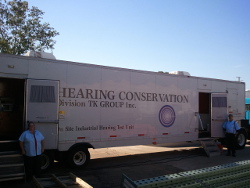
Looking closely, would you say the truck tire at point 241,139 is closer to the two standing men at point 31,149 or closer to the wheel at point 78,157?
the wheel at point 78,157

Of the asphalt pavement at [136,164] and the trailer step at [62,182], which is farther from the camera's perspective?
the asphalt pavement at [136,164]

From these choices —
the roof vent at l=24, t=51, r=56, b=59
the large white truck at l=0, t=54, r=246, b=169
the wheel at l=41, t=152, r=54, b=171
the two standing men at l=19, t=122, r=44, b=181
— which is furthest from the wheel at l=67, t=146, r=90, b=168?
the roof vent at l=24, t=51, r=56, b=59

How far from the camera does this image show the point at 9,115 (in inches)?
351

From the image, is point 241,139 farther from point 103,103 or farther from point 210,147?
point 103,103

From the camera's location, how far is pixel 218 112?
11.2m

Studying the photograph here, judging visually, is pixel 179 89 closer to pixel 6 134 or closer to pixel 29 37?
pixel 6 134

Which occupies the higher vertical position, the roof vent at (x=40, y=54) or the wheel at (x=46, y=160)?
the roof vent at (x=40, y=54)

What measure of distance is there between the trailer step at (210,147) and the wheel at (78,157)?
201 inches

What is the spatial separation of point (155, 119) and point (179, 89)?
175cm

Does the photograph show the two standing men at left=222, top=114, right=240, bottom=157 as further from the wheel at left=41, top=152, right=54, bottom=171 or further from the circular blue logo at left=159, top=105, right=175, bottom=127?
the wheel at left=41, top=152, right=54, bottom=171

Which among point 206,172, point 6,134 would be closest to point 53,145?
point 6,134

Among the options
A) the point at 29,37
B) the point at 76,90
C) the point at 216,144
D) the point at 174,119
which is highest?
the point at 29,37

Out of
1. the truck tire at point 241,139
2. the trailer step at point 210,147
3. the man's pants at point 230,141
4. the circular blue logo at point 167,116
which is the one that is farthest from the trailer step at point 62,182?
the truck tire at point 241,139

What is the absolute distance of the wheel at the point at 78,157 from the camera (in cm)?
767
